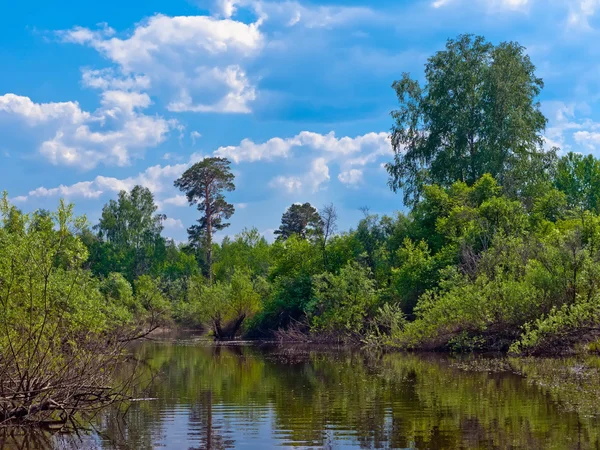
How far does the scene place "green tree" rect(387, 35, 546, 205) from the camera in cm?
5025

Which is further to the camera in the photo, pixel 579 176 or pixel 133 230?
pixel 133 230

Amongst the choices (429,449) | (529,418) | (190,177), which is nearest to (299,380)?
(529,418)

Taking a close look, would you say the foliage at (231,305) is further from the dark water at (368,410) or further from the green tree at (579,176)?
the green tree at (579,176)

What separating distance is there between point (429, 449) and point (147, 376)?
1731 centimetres

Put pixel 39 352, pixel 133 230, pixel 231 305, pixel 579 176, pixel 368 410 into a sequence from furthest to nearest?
pixel 133 230
pixel 579 176
pixel 231 305
pixel 368 410
pixel 39 352

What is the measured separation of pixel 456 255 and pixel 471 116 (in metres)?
14.4

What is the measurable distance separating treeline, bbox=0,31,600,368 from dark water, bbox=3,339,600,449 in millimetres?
4007

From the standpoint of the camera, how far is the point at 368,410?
17.4 m

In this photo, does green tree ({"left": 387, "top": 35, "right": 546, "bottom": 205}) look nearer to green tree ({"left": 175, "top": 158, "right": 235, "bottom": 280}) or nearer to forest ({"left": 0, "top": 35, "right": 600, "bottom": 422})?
forest ({"left": 0, "top": 35, "right": 600, "bottom": 422})

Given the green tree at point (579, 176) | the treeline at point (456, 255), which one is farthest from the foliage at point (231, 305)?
the green tree at point (579, 176)

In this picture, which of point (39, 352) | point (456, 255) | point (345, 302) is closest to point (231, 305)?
point (345, 302)

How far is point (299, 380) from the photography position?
2492cm

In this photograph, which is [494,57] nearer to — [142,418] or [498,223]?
[498,223]

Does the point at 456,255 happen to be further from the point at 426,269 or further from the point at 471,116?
the point at 471,116
